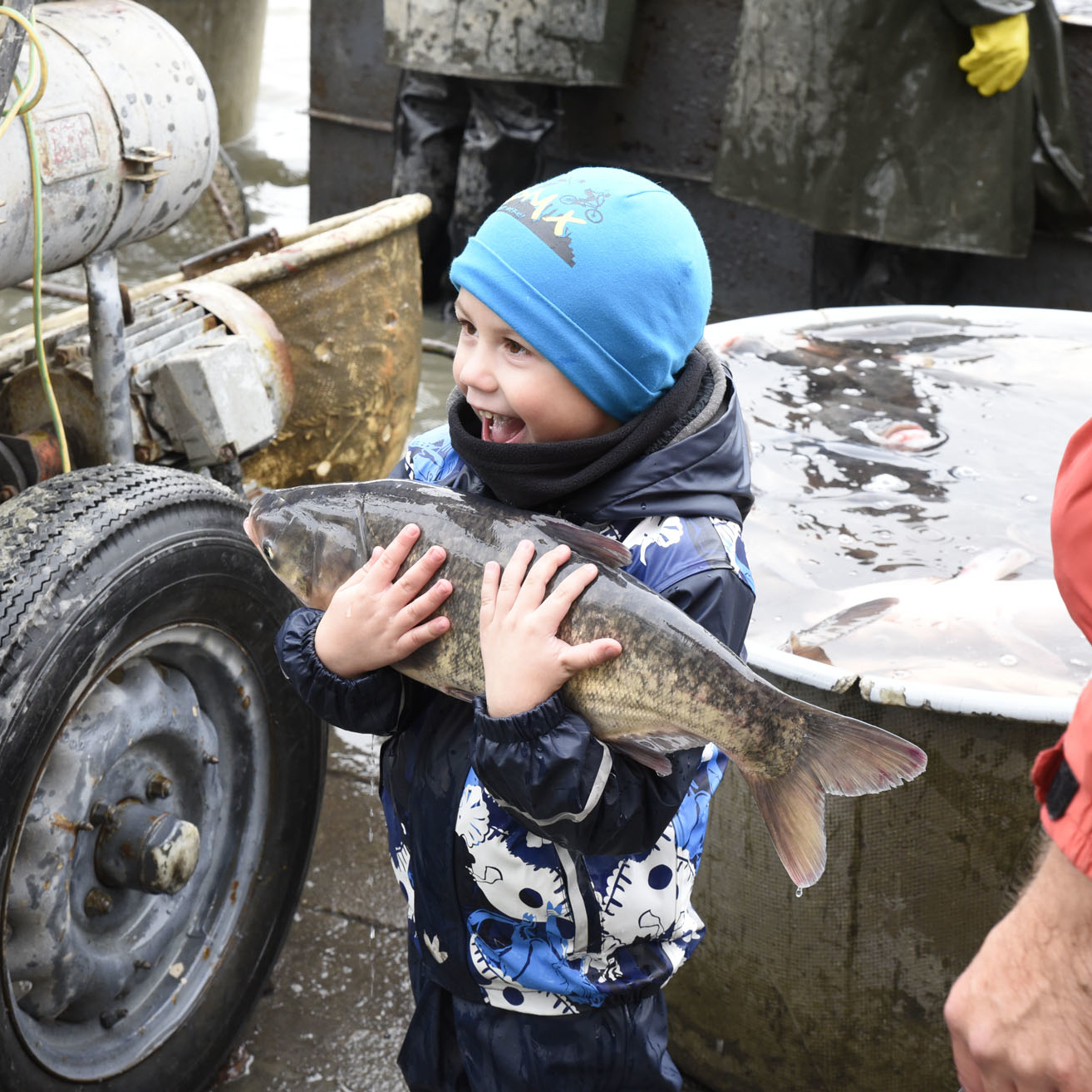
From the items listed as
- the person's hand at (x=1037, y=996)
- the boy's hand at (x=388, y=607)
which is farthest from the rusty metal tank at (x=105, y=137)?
the person's hand at (x=1037, y=996)

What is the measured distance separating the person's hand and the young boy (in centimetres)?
42

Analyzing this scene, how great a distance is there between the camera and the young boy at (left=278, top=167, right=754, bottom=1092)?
1425 millimetres

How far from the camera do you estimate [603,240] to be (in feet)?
4.89

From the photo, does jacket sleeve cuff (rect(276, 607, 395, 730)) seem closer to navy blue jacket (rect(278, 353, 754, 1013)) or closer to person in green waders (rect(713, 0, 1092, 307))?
navy blue jacket (rect(278, 353, 754, 1013))

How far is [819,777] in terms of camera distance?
1.40 meters

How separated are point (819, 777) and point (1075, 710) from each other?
1.14ft

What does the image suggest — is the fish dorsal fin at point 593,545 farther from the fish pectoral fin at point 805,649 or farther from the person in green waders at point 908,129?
the person in green waders at point 908,129

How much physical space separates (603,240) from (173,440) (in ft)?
5.23

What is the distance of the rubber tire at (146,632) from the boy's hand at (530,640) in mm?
800

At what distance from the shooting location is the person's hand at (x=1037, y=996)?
109cm

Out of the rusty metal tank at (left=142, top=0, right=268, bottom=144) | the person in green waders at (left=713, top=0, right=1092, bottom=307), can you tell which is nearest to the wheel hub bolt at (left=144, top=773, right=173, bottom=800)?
the person in green waders at (left=713, top=0, right=1092, bottom=307)

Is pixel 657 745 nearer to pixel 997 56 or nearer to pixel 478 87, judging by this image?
pixel 997 56

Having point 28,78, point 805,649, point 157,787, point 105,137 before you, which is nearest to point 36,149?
point 28,78

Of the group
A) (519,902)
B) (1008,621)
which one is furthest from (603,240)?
(1008,621)
